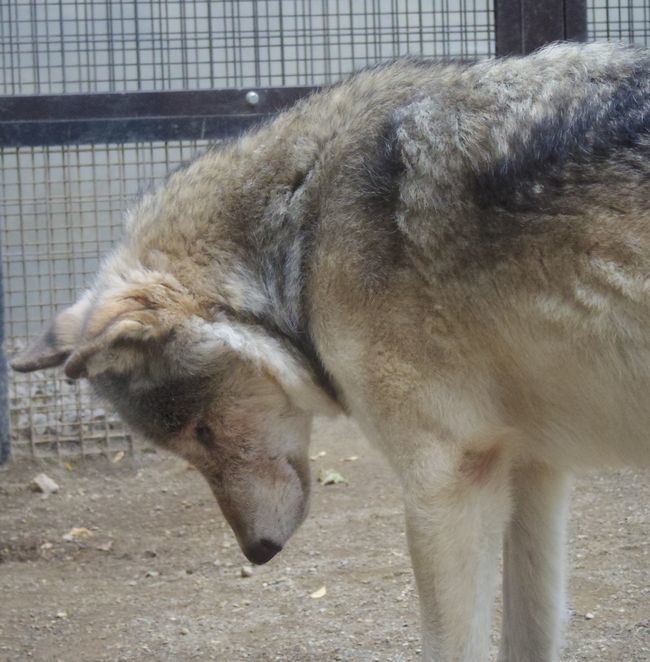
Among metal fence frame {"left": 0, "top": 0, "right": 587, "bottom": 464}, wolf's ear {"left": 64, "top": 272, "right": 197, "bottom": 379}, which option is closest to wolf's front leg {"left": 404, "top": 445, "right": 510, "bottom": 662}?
wolf's ear {"left": 64, "top": 272, "right": 197, "bottom": 379}

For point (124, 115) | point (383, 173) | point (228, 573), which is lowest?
point (228, 573)

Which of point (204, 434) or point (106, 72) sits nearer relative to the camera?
point (204, 434)

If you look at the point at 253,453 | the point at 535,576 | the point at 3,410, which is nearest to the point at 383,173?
the point at 253,453

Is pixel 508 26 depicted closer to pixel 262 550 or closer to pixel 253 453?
pixel 253 453

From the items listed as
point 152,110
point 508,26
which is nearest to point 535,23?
point 508,26

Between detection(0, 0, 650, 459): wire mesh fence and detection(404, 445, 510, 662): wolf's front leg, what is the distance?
135 inches

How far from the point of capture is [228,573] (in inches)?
214

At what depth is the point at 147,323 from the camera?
3662mm

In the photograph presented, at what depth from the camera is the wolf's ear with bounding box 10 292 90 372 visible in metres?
3.91

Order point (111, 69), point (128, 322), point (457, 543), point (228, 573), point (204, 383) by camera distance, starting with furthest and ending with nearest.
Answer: point (111, 69) < point (228, 573) < point (204, 383) < point (128, 322) < point (457, 543)

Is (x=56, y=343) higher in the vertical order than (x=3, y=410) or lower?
higher

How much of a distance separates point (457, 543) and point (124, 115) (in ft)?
12.2

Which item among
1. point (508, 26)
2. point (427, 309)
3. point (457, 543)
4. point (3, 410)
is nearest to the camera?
point (427, 309)

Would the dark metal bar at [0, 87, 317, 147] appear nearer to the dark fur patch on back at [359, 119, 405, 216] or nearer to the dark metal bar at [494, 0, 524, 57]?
the dark metal bar at [494, 0, 524, 57]
